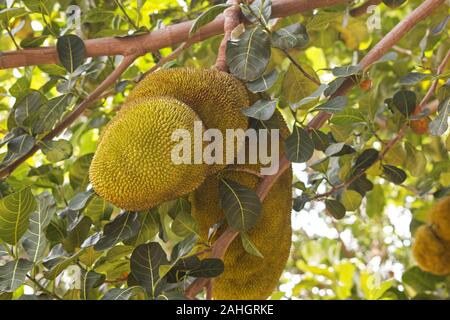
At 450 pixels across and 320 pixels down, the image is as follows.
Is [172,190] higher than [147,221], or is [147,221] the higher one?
[172,190]

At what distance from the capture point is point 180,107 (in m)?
0.95

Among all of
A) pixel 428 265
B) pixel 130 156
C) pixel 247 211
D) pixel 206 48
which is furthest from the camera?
pixel 206 48

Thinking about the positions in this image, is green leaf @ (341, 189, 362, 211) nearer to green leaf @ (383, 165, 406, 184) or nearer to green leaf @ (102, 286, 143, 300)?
green leaf @ (383, 165, 406, 184)

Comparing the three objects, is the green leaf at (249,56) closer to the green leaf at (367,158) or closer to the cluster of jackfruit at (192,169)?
the cluster of jackfruit at (192,169)

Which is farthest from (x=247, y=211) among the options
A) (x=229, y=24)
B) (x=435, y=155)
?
(x=435, y=155)

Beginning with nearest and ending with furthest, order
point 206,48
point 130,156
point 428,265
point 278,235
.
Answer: point 130,156
point 278,235
point 428,265
point 206,48

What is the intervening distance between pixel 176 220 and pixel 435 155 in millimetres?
1194

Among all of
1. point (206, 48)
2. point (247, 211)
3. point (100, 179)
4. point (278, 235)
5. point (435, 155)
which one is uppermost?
point (100, 179)

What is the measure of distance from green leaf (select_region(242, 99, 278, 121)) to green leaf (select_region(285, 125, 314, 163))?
0.07 metres

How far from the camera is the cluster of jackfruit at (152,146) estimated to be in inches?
34.5

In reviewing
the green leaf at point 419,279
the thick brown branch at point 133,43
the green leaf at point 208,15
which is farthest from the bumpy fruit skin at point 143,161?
the green leaf at point 419,279

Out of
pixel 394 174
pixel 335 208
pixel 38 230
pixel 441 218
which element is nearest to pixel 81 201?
pixel 38 230

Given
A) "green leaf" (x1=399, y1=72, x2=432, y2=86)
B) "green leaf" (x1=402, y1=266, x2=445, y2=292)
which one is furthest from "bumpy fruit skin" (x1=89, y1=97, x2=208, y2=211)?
"green leaf" (x1=402, y1=266, x2=445, y2=292)
